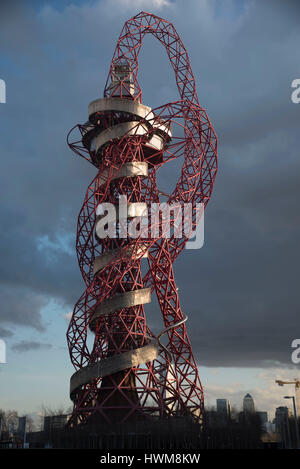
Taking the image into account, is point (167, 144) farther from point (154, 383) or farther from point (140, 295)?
point (154, 383)

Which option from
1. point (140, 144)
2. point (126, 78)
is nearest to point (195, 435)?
point (140, 144)

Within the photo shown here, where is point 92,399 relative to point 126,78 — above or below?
below

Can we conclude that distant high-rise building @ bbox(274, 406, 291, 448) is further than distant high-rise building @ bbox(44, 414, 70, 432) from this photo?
Yes

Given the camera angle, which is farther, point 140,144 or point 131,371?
point 140,144

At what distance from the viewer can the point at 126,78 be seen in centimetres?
5856

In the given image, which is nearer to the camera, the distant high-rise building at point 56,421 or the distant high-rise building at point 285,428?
the distant high-rise building at point 56,421

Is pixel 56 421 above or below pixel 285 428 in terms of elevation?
above

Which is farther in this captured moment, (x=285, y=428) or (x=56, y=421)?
(x=285, y=428)

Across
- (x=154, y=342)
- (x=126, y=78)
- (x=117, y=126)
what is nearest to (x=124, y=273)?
(x=154, y=342)

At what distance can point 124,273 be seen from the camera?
163ft

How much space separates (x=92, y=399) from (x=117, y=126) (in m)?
25.4
